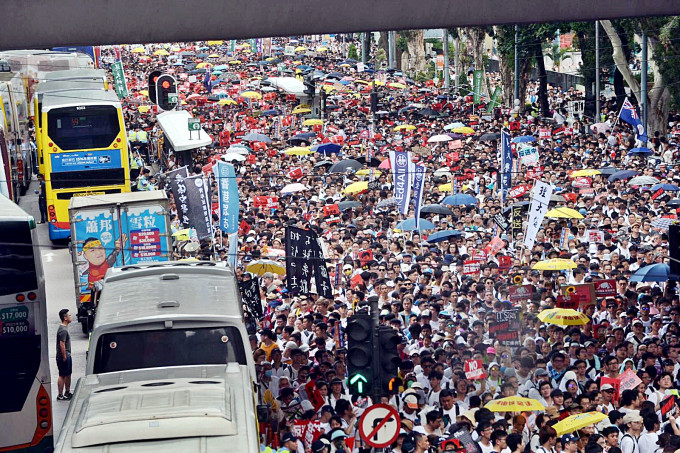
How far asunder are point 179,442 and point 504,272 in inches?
424

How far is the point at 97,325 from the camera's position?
1198cm

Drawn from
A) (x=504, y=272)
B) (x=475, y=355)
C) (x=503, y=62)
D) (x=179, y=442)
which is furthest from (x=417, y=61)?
(x=179, y=442)

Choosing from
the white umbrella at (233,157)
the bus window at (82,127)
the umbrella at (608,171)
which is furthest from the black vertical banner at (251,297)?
the white umbrella at (233,157)

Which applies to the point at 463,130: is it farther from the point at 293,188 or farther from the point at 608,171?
the point at 293,188

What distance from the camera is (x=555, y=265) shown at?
1830 centimetres

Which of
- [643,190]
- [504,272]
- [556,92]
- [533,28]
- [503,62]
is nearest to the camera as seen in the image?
[504,272]

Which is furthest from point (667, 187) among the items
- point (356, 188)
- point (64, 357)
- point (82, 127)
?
point (64, 357)

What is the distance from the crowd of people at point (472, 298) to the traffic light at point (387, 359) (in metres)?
0.40

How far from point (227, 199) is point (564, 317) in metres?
7.94

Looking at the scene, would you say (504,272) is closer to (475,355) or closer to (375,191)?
(475,355)

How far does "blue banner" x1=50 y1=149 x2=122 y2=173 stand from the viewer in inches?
991

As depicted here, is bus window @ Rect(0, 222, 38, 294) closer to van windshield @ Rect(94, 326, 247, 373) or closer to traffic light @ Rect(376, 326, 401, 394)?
van windshield @ Rect(94, 326, 247, 373)

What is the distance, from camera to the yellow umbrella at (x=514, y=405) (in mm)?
11508

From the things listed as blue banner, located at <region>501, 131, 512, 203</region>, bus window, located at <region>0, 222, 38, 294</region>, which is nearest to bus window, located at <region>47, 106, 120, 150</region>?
blue banner, located at <region>501, 131, 512, 203</region>
